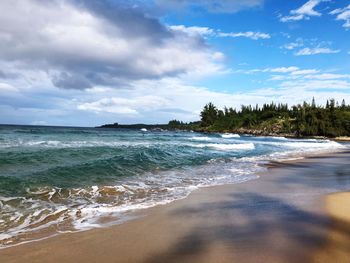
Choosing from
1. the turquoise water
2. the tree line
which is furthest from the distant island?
the turquoise water

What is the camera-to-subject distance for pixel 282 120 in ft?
351

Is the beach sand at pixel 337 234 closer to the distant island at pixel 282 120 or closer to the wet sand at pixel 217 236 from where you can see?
the wet sand at pixel 217 236

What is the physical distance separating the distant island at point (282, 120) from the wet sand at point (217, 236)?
78.1m

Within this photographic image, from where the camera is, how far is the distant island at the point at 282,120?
82.3m

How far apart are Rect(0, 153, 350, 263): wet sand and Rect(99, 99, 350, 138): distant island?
78.1m

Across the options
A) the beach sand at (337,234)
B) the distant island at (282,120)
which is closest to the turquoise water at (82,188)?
the beach sand at (337,234)

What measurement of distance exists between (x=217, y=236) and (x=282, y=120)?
10604 centimetres

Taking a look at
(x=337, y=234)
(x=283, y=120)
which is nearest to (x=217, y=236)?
(x=337, y=234)

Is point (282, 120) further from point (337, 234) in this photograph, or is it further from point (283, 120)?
point (337, 234)

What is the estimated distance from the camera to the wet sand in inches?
203

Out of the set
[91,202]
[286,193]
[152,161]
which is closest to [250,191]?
[286,193]

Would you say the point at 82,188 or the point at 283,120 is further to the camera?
the point at 283,120

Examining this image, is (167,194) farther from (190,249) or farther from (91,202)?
(190,249)

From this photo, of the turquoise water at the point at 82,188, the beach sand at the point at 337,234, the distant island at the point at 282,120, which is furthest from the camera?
the distant island at the point at 282,120
